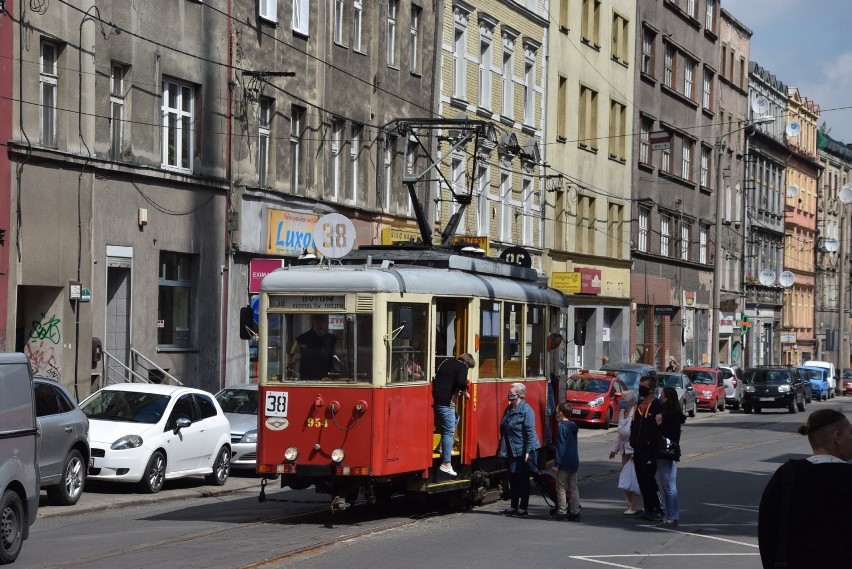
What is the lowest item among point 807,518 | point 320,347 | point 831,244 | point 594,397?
point 594,397

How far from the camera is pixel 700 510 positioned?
20250 millimetres

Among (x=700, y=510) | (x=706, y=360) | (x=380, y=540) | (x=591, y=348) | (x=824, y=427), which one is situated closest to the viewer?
(x=824, y=427)

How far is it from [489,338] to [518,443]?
166cm

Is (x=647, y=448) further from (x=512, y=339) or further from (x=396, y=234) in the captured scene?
(x=396, y=234)

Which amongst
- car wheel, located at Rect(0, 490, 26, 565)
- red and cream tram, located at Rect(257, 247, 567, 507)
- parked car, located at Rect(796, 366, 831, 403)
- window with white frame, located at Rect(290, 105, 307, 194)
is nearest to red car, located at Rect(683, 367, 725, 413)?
parked car, located at Rect(796, 366, 831, 403)

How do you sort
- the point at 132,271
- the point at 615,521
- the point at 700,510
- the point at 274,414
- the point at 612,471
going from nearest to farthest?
the point at 274,414 → the point at 615,521 → the point at 700,510 → the point at 612,471 → the point at 132,271

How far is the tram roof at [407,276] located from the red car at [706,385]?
36.4 metres

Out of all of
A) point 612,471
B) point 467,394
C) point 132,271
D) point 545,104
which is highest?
point 545,104

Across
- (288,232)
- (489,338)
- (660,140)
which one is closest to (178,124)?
(288,232)

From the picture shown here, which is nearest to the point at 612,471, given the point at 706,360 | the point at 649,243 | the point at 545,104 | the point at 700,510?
the point at 700,510

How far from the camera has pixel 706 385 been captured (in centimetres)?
5700

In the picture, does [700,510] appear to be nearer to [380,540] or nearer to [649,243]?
[380,540]

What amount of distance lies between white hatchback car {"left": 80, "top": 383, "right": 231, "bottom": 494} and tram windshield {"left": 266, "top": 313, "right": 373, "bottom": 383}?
441 cm

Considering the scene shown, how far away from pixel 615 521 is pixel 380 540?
3941 millimetres
